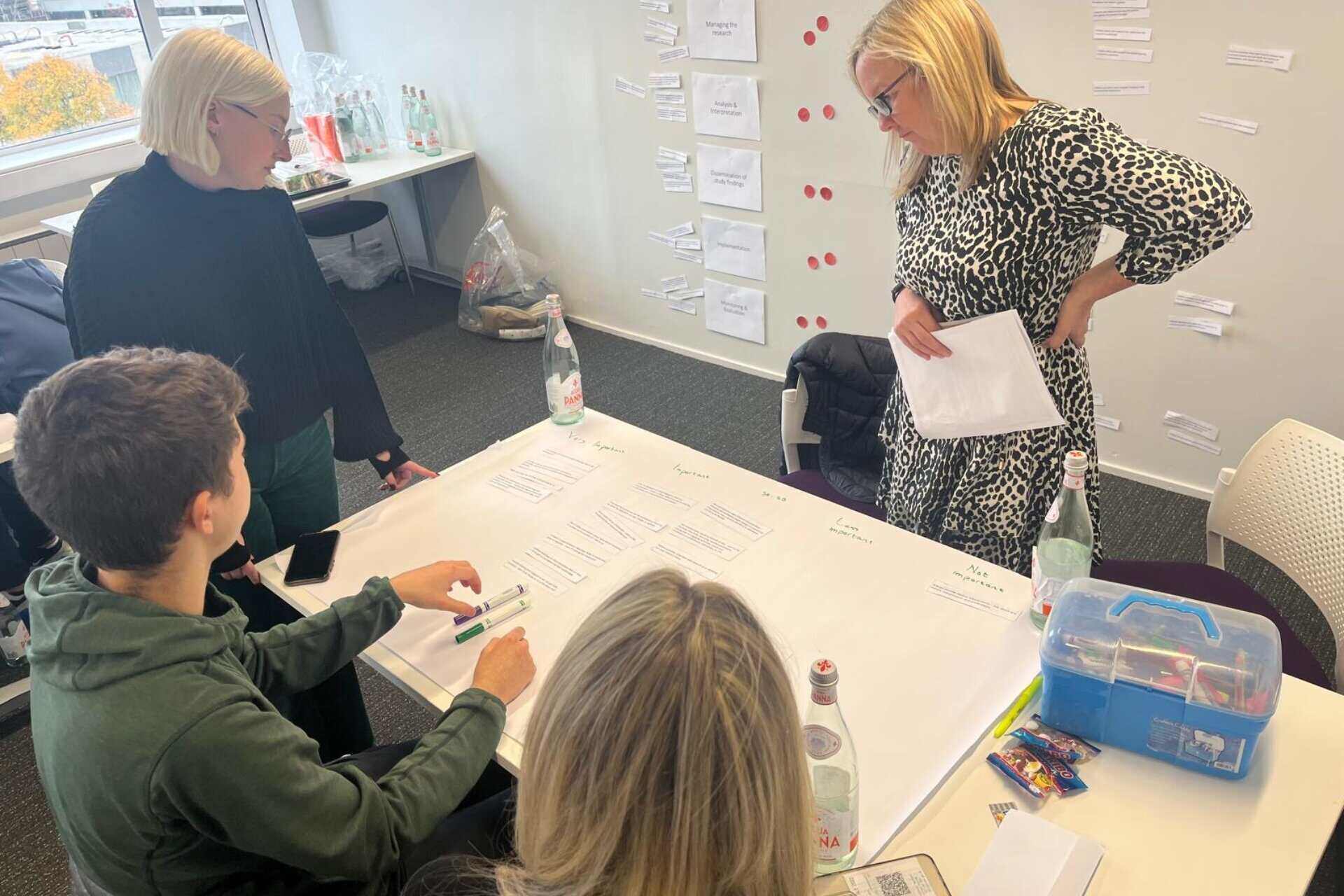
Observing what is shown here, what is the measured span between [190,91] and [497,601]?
974 millimetres

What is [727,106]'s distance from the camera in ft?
10.8

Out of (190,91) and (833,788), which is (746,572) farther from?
(190,91)

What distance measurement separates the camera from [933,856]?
1.02 m

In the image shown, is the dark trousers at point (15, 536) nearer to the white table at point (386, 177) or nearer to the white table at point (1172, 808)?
the white table at point (386, 177)

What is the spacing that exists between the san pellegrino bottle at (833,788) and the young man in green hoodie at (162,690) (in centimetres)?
44

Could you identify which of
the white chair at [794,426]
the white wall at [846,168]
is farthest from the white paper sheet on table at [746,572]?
the white wall at [846,168]

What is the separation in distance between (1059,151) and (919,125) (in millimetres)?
222

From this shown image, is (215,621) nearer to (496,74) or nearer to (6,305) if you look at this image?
(6,305)

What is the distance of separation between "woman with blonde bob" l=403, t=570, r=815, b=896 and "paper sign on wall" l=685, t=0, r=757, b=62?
9.05ft

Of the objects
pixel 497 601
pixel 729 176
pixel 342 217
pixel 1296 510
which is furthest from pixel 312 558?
pixel 342 217

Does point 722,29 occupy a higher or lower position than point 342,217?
higher

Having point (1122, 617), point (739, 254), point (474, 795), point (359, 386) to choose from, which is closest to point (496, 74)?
point (739, 254)

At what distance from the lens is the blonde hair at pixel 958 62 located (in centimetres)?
143

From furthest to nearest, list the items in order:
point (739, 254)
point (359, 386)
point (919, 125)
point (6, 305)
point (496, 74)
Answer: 1. point (496, 74)
2. point (739, 254)
3. point (6, 305)
4. point (359, 386)
5. point (919, 125)
